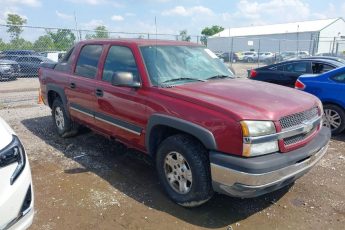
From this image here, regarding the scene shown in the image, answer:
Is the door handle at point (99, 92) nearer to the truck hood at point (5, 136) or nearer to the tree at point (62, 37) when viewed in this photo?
the truck hood at point (5, 136)

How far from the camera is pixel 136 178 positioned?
14.9 ft

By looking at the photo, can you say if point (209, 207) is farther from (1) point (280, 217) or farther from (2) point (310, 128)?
(2) point (310, 128)

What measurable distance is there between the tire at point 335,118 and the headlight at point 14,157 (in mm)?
5644

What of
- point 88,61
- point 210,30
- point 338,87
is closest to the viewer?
point 88,61

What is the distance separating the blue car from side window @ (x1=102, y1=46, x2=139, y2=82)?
399 cm

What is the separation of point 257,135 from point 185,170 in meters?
0.93

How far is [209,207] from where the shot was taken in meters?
3.79

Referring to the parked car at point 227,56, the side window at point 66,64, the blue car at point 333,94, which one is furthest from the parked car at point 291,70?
the parked car at point 227,56

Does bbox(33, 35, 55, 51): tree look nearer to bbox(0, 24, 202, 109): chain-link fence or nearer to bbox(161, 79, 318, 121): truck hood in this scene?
bbox(0, 24, 202, 109): chain-link fence

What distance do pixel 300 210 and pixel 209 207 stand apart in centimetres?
101

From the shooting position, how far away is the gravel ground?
11.4ft

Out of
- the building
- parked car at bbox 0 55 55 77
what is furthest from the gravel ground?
the building

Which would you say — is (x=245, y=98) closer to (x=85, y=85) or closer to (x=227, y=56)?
(x=85, y=85)

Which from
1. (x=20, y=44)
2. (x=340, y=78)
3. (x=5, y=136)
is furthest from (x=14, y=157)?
(x=20, y=44)
